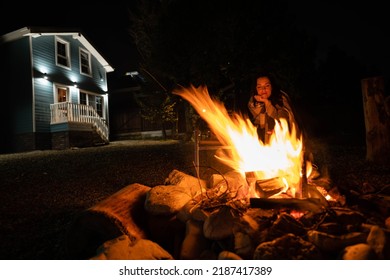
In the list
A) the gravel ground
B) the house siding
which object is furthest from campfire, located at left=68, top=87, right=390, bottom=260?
the house siding

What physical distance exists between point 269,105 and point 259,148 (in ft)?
2.62

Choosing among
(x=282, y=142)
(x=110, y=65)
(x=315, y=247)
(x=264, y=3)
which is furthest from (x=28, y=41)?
(x=315, y=247)

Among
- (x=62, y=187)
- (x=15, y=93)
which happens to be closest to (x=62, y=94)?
(x=15, y=93)

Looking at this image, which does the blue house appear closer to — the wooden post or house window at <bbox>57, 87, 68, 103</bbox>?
house window at <bbox>57, 87, 68, 103</bbox>

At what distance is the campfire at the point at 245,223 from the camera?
2.38m

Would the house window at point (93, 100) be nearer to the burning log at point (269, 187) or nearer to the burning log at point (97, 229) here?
the burning log at point (97, 229)

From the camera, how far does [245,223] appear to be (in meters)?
2.69

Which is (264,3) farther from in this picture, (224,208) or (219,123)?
(224,208)

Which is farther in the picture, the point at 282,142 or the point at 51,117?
the point at 51,117

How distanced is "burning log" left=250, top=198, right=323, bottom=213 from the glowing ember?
0.46 m

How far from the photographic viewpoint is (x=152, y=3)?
17031mm

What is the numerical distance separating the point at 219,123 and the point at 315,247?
256 cm

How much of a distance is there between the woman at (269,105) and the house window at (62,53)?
56.6ft

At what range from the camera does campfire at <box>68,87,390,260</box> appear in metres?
2.38
